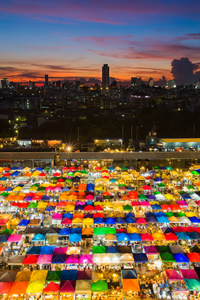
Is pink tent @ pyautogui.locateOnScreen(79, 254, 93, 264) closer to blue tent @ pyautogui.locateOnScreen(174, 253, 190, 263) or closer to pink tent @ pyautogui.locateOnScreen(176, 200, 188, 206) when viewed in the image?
blue tent @ pyautogui.locateOnScreen(174, 253, 190, 263)

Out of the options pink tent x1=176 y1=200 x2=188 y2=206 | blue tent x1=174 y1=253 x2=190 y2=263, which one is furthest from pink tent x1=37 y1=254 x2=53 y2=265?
pink tent x1=176 y1=200 x2=188 y2=206

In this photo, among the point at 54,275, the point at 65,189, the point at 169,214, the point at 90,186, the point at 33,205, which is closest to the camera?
the point at 54,275

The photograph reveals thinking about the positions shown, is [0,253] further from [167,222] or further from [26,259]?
[167,222]

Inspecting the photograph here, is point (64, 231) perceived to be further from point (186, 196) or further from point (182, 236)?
point (186, 196)

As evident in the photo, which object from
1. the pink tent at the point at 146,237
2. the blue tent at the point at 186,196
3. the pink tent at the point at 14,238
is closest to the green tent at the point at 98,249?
the pink tent at the point at 146,237

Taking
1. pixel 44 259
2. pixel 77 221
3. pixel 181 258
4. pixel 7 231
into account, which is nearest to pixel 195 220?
pixel 181 258

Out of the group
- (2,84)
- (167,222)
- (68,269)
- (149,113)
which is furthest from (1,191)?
(2,84)
